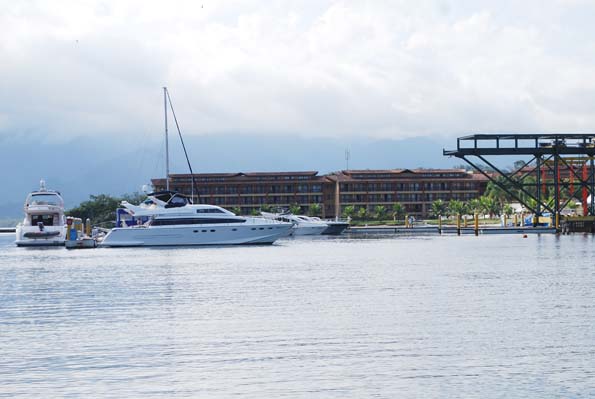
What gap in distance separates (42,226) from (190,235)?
17.6 metres

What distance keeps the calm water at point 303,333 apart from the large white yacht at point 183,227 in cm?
2981

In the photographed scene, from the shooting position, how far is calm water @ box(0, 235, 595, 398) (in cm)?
2145

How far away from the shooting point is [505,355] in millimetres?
24297

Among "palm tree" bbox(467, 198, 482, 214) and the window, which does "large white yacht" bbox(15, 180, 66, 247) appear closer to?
the window

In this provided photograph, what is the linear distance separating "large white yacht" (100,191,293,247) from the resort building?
9239cm

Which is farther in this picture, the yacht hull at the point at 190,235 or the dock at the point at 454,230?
the dock at the point at 454,230

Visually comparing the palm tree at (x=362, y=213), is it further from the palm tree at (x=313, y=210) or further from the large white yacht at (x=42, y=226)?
the large white yacht at (x=42, y=226)

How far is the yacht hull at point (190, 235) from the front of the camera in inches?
3354

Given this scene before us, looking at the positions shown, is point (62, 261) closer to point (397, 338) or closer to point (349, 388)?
point (397, 338)

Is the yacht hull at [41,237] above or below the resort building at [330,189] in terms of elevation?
below

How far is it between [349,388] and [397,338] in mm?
6532

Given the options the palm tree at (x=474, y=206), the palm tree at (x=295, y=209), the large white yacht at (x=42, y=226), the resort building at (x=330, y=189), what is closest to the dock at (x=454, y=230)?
the palm tree at (x=295, y=209)

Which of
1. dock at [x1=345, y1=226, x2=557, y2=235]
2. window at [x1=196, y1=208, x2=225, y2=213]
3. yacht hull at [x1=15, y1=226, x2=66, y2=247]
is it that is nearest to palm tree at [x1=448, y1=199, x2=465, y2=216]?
dock at [x1=345, y1=226, x2=557, y2=235]

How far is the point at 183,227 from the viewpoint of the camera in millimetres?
85500
